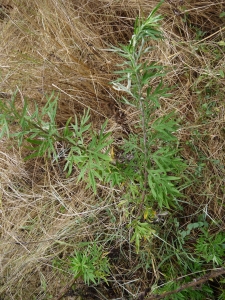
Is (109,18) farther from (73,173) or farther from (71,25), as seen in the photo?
(73,173)

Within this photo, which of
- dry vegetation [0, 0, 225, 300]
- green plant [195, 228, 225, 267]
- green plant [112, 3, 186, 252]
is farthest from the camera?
dry vegetation [0, 0, 225, 300]

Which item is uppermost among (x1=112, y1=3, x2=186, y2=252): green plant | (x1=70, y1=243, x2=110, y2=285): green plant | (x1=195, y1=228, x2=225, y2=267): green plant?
(x1=112, y1=3, x2=186, y2=252): green plant

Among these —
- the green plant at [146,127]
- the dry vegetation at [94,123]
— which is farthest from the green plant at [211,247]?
the green plant at [146,127]

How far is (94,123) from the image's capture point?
2570 millimetres

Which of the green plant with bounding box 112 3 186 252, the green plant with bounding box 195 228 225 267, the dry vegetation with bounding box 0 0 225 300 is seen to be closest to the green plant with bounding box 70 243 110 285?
the dry vegetation with bounding box 0 0 225 300

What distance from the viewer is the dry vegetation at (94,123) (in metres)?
2.34

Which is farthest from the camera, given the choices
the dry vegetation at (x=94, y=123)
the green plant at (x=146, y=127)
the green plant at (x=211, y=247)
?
the dry vegetation at (x=94, y=123)

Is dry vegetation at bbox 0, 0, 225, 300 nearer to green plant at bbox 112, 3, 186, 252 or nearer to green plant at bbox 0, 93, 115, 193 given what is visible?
green plant at bbox 112, 3, 186, 252

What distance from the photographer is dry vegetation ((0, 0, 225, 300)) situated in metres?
2.34

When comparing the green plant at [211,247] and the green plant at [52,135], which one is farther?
the green plant at [211,247]

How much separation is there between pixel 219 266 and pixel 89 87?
140cm

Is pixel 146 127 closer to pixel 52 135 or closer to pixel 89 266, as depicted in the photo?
pixel 52 135

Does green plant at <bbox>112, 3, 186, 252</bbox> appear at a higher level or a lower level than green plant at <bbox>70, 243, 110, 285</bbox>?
higher

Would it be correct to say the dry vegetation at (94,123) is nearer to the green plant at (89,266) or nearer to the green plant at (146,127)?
the green plant at (89,266)
